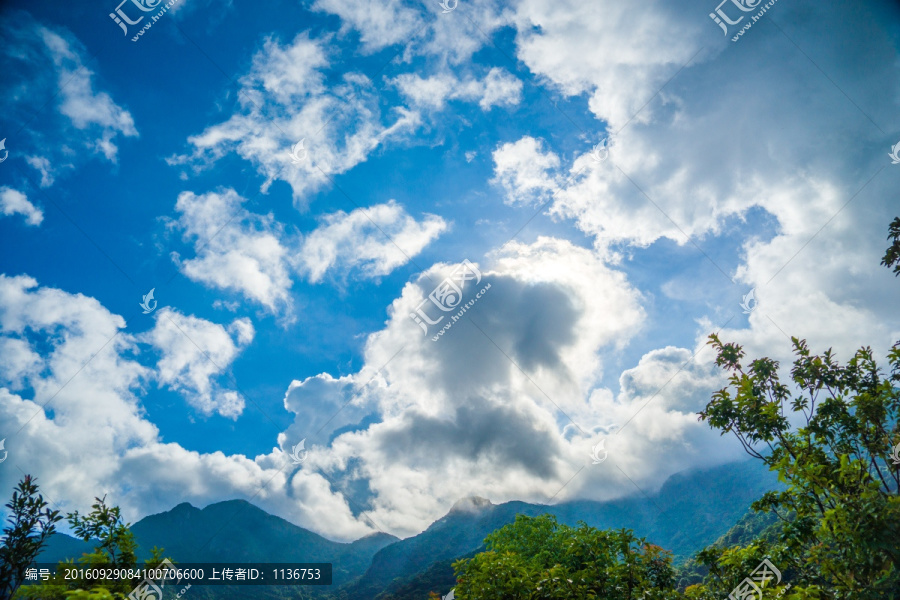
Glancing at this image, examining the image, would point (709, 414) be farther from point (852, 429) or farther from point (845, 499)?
point (845, 499)

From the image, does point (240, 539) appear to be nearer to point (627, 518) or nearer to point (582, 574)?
point (627, 518)

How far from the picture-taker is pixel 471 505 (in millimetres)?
123312

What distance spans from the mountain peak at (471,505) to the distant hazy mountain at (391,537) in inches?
12.1

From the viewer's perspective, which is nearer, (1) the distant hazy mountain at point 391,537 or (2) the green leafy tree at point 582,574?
(2) the green leafy tree at point 582,574

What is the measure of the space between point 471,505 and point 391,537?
35688 mm

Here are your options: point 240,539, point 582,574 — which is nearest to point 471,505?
point 240,539

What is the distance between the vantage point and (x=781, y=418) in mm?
7617

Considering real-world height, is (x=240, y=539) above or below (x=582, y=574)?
above

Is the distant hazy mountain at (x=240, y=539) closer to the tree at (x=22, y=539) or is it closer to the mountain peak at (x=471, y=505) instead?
the mountain peak at (x=471, y=505)

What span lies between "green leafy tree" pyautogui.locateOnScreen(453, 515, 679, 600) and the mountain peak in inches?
4934

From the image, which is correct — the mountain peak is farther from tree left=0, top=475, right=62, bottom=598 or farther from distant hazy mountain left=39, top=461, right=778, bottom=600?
tree left=0, top=475, right=62, bottom=598

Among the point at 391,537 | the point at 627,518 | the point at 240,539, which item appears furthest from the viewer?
the point at 391,537

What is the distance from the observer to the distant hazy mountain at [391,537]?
334 ft

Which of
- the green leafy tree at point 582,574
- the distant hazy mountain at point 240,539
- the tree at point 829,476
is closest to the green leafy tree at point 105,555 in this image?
the green leafy tree at point 582,574
